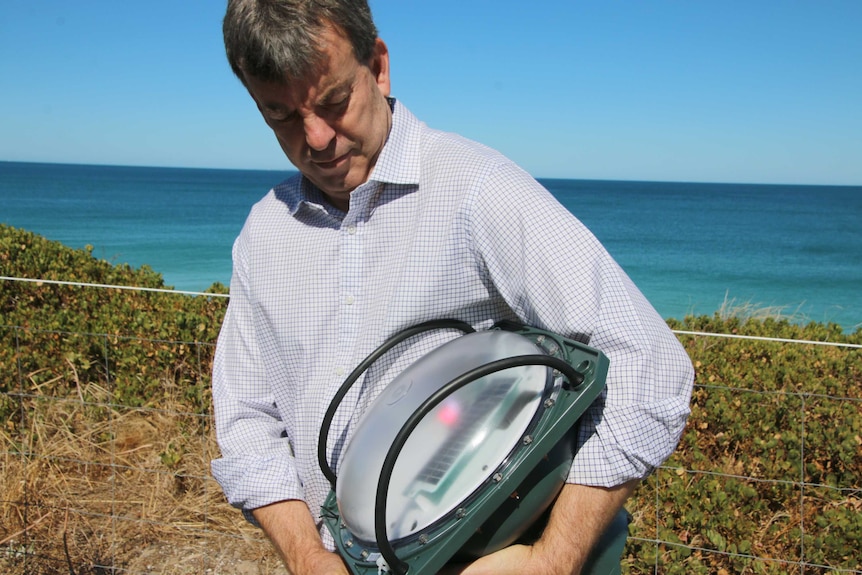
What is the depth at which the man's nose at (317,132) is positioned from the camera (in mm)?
1639

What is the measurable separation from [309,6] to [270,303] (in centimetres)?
69

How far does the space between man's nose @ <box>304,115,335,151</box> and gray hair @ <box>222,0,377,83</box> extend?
0.32 ft

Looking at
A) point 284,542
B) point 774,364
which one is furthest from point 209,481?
point 774,364

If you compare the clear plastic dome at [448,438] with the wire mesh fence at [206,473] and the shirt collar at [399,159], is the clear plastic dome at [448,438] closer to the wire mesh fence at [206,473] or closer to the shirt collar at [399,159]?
the shirt collar at [399,159]

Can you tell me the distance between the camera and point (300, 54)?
1557 mm

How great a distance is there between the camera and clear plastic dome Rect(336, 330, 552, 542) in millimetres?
1355

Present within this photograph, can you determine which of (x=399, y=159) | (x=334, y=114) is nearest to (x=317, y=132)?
(x=334, y=114)

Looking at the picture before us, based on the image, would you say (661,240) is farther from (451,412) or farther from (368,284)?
(451,412)

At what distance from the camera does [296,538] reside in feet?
5.89

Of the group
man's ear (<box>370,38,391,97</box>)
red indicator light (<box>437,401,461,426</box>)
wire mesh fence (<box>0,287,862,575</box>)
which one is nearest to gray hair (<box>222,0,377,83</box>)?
man's ear (<box>370,38,391,97</box>)

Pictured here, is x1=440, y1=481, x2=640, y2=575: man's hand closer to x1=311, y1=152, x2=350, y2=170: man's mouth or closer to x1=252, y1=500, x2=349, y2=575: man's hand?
x1=252, y1=500, x2=349, y2=575: man's hand

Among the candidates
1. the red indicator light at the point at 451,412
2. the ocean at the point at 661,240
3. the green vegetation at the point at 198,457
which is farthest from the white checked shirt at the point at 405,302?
the ocean at the point at 661,240

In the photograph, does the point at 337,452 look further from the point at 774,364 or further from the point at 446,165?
the point at 774,364

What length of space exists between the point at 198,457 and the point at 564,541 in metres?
3.37
